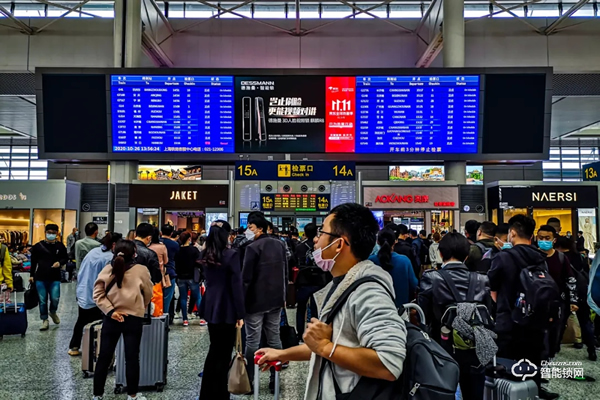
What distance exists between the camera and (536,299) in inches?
136

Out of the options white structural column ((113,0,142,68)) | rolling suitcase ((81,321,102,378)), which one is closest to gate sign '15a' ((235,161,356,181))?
white structural column ((113,0,142,68))

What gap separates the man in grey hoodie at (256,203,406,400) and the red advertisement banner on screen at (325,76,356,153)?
9576 mm

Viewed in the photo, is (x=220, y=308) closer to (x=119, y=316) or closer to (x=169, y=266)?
(x=119, y=316)

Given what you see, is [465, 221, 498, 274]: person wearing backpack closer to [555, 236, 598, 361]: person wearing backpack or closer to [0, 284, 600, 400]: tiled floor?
[555, 236, 598, 361]: person wearing backpack

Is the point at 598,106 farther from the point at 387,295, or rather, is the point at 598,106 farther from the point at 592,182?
the point at 387,295

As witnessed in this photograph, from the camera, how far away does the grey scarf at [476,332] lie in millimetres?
2898

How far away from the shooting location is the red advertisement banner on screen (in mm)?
11289

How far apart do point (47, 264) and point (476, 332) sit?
6.69m

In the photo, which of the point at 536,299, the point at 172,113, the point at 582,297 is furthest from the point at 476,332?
the point at 172,113

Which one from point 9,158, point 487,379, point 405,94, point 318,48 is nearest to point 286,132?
point 405,94

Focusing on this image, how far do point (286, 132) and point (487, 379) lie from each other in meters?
8.95

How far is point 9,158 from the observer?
93.6 feet

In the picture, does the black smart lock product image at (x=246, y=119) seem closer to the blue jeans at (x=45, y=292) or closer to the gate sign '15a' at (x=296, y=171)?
the gate sign '15a' at (x=296, y=171)

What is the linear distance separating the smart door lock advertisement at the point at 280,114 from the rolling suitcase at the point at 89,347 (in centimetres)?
696
